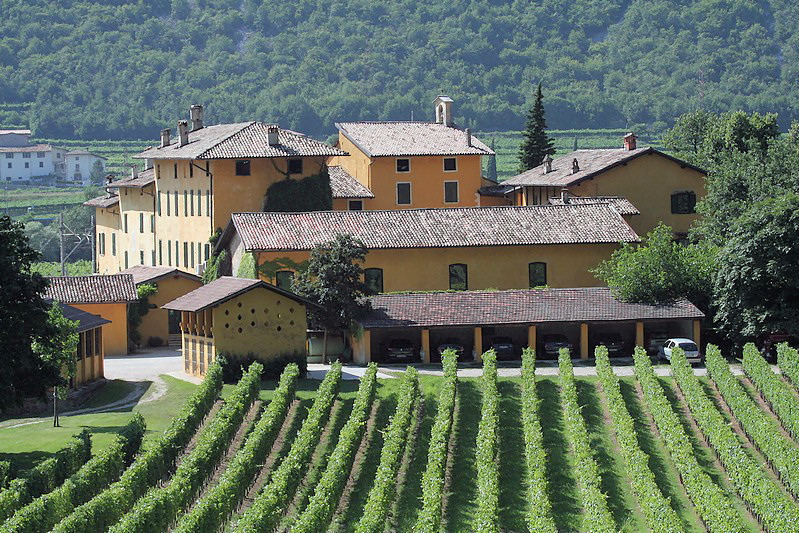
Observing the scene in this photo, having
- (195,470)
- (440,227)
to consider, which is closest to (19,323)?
(195,470)

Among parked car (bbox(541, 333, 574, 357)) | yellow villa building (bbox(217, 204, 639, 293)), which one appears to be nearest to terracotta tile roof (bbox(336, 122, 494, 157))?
yellow villa building (bbox(217, 204, 639, 293))

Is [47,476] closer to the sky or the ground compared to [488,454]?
closer to the sky

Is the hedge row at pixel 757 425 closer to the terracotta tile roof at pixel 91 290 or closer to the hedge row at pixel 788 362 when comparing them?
the hedge row at pixel 788 362

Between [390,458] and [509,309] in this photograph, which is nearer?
[390,458]

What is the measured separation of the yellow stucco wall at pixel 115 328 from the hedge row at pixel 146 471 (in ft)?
Result: 45.3

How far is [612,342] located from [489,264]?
24.0 feet

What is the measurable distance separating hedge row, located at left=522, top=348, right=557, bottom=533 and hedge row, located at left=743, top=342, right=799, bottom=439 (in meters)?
7.95

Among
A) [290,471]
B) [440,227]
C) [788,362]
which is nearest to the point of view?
[290,471]

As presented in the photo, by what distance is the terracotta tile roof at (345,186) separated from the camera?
80188 mm

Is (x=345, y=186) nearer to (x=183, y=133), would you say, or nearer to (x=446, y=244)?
(x=183, y=133)

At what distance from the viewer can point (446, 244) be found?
214ft

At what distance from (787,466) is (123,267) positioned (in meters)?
55.0

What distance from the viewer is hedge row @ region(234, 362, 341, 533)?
35.3m

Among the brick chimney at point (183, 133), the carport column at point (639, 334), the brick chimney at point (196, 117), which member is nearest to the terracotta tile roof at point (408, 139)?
the brick chimney at point (196, 117)
